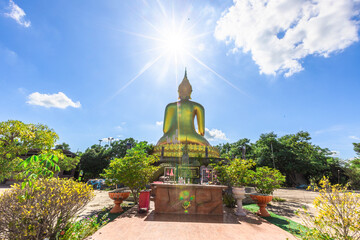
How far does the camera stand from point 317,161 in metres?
23.5

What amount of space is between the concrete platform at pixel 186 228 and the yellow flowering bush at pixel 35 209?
1421mm

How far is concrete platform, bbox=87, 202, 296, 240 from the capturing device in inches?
159

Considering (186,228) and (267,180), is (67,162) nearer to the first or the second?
(186,228)

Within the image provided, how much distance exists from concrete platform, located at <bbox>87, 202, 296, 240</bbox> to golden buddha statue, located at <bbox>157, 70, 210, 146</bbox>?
44.0 ft

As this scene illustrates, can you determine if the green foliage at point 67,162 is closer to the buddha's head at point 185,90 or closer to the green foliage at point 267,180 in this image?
the buddha's head at point 185,90

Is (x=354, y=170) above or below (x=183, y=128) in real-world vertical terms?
below

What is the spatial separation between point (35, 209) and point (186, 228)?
3.49 meters

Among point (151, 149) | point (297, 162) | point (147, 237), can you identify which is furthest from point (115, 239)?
point (297, 162)

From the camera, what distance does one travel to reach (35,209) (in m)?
2.54

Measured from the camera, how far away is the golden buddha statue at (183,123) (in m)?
19.2

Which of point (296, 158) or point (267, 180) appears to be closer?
point (267, 180)

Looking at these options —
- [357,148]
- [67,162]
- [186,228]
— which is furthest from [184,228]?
[357,148]

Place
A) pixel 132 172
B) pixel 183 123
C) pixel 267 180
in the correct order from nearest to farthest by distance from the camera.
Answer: pixel 132 172, pixel 267 180, pixel 183 123

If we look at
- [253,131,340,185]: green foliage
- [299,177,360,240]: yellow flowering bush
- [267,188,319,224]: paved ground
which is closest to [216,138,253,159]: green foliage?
[253,131,340,185]: green foliage
